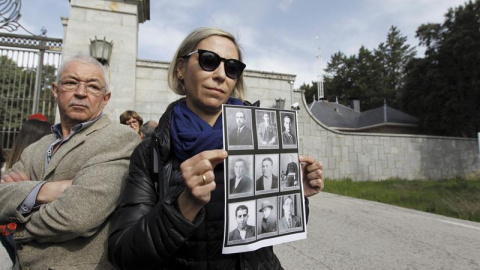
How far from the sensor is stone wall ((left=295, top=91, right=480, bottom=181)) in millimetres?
13055

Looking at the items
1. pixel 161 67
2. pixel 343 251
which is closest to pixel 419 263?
pixel 343 251

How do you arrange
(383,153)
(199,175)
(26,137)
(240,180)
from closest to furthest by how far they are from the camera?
(199,175), (240,180), (26,137), (383,153)

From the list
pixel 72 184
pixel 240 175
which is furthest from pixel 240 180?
pixel 72 184

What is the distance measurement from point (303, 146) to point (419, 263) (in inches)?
367

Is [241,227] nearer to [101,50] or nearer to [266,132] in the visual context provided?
[266,132]

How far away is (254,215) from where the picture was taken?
0.99m

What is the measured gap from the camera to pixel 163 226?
862 mm

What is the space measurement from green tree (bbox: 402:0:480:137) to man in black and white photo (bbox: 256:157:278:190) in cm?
2327

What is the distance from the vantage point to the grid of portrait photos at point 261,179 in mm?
936

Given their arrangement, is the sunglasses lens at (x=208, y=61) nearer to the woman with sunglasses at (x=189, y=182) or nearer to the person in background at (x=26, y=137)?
the woman with sunglasses at (x=189, y=182)

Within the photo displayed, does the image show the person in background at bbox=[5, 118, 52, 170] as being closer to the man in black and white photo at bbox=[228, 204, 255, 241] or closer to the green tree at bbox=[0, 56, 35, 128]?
the man in black and white photo at bbox=[228, 204, 255, 241]

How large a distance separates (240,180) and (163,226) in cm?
28

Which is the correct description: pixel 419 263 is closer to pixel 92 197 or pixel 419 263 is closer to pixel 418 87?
pixel 92 197

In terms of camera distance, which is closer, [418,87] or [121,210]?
[121,210]
